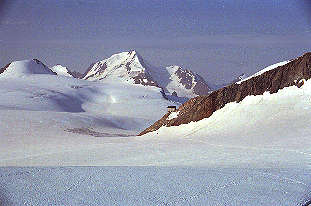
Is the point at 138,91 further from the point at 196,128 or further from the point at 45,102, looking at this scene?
the point at 196,128

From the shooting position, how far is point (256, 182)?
1284cm

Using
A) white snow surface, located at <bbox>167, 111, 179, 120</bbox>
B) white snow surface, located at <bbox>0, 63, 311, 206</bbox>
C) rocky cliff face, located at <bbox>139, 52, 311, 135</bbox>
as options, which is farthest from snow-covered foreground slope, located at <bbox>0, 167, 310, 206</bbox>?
white snow surface, located at <bbox>167, 111, 179, 120</bbox>

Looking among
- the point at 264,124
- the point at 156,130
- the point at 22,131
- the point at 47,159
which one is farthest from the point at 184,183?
the point at 22,131

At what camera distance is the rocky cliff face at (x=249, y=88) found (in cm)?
3544

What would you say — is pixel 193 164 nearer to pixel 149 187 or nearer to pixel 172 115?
pixel 149 187

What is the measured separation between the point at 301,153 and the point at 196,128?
1826 cm

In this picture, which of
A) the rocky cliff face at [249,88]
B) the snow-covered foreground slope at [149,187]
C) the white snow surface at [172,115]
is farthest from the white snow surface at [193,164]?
the white snow surface at [172,115]

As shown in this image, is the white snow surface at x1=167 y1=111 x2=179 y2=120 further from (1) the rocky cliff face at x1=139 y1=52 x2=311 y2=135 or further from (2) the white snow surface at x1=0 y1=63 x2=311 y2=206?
(2) the white snow surface at x1=0 y1=63 x2=311 y2=206

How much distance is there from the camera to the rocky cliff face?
116ft

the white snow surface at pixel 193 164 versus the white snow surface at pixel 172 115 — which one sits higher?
the white snow surface at pixel 172 115

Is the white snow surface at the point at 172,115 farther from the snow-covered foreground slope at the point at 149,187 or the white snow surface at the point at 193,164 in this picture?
the snow-covered foreground slope at the point at 149,187

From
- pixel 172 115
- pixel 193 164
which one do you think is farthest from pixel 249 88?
pixel 193 164

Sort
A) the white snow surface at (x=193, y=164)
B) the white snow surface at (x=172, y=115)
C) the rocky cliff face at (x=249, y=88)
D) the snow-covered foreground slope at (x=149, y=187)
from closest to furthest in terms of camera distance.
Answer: the snow-covered foreground slope at (x=149, y=187), the white snow surface at (x=193, y=164), the rocky cliff face at (x=249, y=88), the white snow surface at (x=172, y=115)

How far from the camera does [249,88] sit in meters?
38.4
